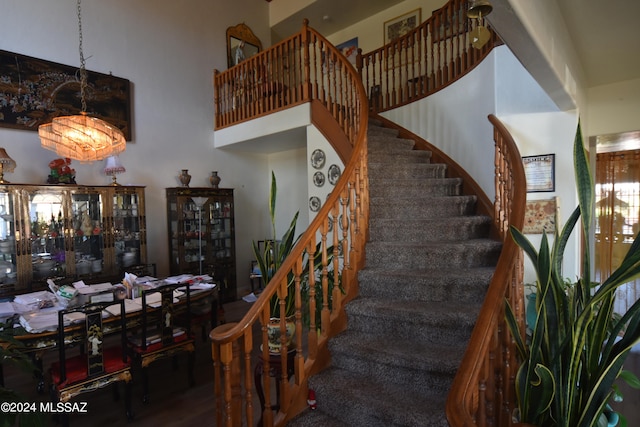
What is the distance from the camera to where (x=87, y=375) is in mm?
2396

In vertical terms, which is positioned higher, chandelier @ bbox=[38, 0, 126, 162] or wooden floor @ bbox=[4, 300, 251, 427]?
chandelier @ bbox=[38, 0, 126, 162]

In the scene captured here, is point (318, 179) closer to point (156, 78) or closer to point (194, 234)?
point (194, 234)

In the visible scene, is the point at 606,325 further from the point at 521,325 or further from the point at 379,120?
the point at 379,120

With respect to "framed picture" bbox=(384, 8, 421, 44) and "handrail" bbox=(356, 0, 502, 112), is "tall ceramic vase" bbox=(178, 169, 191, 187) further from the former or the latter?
"framed picture" bbox=(384, 8, 421, 44)

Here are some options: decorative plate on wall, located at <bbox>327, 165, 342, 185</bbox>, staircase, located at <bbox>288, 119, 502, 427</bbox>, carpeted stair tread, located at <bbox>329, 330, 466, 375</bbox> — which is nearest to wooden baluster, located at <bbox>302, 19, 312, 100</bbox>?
decorative plate on wall, located at <bbox>327, 165, 342, 185</bbox>

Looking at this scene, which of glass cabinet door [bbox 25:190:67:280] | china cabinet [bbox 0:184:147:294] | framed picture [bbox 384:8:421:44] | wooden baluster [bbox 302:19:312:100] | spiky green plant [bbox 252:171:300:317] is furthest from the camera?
framed picture [bbox 384:8:421:44]

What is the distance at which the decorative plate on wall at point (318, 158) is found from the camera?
4481mm

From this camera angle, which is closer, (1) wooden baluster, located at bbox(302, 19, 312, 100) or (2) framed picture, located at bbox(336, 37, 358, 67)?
(1) wooden baluster, located at bbox(302, 19, 312, 100)

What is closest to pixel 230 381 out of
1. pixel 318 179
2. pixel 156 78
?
pixel 318 179

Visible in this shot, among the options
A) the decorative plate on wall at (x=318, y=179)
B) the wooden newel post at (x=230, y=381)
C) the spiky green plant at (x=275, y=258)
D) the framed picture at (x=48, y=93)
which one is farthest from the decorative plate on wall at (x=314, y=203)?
the wooden newel post at (x=230, y=381)

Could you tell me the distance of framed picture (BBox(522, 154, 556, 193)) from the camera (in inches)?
128

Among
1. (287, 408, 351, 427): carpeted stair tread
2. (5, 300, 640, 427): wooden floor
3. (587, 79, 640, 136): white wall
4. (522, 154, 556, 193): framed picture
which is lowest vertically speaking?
(5, 300, 640, 427): wooden floor

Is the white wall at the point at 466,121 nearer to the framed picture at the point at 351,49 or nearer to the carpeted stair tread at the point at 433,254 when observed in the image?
the carpeted stair tread at the point at 433,254

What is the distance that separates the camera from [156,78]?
523 cm
